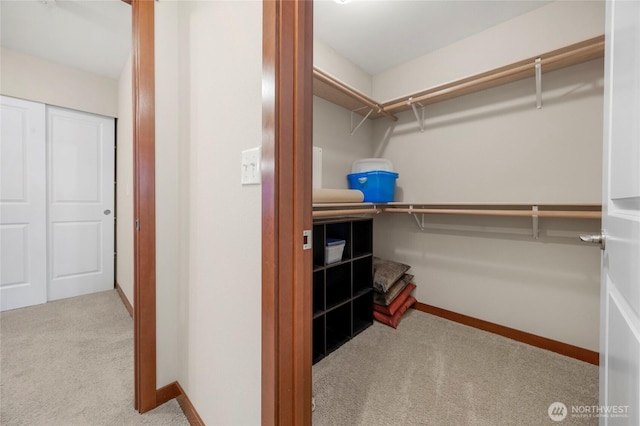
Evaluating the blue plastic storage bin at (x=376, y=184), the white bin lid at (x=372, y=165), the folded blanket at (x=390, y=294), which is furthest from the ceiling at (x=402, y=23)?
the folded blanket at (x=390, y=294)

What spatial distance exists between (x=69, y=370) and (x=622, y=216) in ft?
8.32

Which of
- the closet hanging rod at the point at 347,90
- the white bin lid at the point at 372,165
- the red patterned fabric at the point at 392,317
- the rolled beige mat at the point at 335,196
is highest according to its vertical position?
the closet hanging rod at the point at 347,90

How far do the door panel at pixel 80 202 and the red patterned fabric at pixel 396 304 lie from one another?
121 inches

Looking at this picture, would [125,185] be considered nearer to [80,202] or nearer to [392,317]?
[80,202]

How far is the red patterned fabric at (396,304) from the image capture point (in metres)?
2.17

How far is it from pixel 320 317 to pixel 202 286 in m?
0.96

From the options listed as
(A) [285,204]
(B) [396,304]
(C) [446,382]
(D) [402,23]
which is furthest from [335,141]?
(C) [446,382]

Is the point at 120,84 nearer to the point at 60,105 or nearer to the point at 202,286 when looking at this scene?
the point at 60,105

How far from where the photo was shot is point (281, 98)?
68 cm

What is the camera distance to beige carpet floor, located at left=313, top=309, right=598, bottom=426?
124 centimetres

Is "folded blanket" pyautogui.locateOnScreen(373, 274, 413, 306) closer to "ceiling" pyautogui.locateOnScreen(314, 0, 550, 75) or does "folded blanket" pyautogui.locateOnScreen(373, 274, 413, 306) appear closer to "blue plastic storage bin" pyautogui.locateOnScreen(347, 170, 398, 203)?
"blue plastic storage bin" pyautogui.locateOnScreen(347, 170, 398, 203)

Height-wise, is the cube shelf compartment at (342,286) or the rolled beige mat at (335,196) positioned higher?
the rolled beige mat at (335,196)
